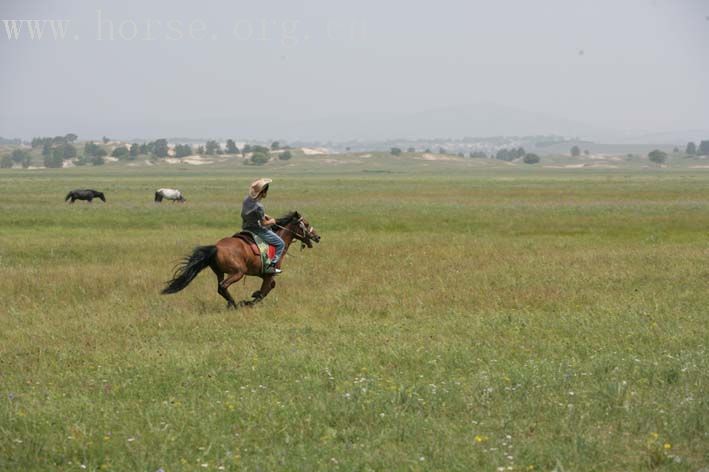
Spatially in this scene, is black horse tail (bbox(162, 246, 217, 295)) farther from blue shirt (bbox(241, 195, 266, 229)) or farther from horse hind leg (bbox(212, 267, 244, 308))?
blue shirt (bbox(241, 195, 266, 229))

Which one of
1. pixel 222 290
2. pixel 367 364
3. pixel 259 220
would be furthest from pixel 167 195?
pixel 367 364

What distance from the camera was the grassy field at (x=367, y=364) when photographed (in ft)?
24.4

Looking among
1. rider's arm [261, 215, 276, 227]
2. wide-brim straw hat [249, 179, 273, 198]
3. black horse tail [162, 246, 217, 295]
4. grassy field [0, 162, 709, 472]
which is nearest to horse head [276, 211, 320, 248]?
rider's arm [261, 215, 276, 227]

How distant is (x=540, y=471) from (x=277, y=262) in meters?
8.90

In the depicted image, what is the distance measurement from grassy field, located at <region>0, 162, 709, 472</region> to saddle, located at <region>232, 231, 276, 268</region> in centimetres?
77

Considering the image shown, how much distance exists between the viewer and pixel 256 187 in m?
14.9

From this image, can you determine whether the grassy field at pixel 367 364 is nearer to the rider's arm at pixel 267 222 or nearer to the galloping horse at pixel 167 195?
the rider's arm at pixel 267 222

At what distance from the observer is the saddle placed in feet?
49.2

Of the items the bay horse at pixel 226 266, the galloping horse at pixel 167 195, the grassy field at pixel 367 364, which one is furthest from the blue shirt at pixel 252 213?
the galloping horse at pixel 167 195

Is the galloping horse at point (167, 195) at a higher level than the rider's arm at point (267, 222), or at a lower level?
lower

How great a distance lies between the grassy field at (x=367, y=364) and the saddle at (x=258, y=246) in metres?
0.77

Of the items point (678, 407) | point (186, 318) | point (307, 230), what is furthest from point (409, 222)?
point (678, 407)

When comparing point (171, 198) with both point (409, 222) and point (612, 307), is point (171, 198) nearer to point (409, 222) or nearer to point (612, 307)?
point (409, 222)

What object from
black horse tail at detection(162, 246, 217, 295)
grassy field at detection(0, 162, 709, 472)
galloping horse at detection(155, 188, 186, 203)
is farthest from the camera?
galloping horse at detection(155, 188, 186, 203)
